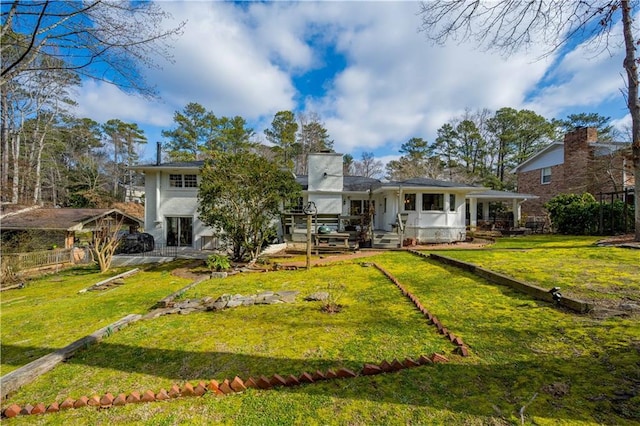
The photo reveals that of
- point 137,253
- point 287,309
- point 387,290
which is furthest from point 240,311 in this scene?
point 137,253

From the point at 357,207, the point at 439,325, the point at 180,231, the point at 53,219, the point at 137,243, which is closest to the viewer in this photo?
the point at 439,325

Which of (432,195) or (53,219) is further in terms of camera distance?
(432,195)

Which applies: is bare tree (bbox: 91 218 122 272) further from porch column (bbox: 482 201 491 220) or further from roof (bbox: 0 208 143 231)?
porch column (bbox: 482 201 491 220)

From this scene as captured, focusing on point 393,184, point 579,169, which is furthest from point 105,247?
point 579,169

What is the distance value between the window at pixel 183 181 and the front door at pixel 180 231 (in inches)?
79.2

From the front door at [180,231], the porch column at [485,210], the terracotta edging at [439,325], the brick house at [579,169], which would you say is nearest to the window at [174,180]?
the front door at [180,231]

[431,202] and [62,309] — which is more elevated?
[431,202]

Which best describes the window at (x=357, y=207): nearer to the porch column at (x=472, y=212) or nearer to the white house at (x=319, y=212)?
the white house at (x=319, y=212)

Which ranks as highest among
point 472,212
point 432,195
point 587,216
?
point 432,195

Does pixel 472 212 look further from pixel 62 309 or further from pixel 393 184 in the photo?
pixel 62 309

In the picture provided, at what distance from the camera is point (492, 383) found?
2.54 metres

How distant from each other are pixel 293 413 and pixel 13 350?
5282mm

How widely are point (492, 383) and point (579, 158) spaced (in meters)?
24.5

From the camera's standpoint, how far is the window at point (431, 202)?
1603cm
